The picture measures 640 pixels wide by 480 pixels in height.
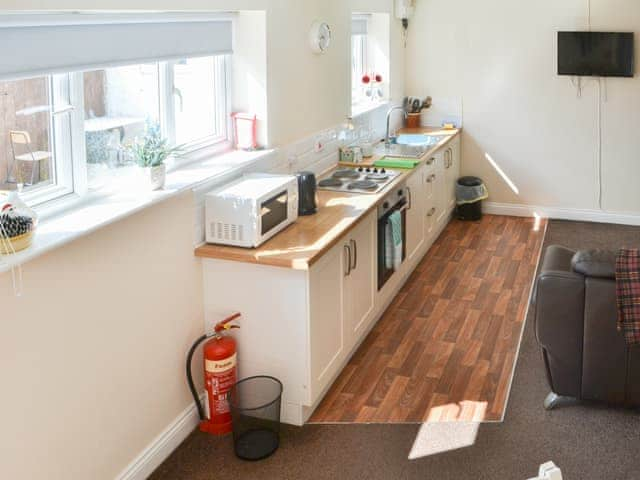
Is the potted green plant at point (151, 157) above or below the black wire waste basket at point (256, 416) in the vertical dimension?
above

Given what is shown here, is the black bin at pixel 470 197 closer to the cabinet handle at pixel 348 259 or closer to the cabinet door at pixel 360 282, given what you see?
the cabinet door at pixel 360 282

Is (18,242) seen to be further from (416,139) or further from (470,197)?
(470,197)

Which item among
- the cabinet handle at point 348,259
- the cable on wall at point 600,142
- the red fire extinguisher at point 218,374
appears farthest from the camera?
the cable on wall at point 600,142

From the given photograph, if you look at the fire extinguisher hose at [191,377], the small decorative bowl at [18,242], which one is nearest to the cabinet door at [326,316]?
the fire extinguisher hose at [191,377]

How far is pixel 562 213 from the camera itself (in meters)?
8.02

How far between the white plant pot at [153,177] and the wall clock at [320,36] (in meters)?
1.96

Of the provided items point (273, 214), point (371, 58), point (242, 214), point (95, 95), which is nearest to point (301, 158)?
point (273, 214)

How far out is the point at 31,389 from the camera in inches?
Answer: 120

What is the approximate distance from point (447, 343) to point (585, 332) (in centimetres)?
131

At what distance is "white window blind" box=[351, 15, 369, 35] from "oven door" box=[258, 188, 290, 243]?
313 centimetres

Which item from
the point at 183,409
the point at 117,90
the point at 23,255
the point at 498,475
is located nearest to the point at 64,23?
the point at 117,90

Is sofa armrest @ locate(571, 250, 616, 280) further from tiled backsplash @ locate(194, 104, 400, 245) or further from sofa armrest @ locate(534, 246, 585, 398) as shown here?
tiled backsplash @ locate(194, 104, 400, 245)

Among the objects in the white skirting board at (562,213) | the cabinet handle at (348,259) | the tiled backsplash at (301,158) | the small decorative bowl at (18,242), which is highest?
the tiled backsplash at (301,158)

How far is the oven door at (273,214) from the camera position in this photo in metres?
4.25
